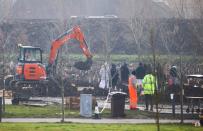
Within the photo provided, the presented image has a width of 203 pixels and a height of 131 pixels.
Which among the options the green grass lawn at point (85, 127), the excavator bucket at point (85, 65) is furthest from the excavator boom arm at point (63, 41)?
the green grass lawn at point (85, 127)

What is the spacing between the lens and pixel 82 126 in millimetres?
21172

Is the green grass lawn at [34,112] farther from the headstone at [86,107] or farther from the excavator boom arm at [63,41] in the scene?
the excavator boom arm at [63,41]

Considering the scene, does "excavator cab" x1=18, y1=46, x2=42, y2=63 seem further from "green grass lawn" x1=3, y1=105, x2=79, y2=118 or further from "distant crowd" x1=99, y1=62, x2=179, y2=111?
"green grass lawn" x1=3, y1=105, x2=79, y2=118

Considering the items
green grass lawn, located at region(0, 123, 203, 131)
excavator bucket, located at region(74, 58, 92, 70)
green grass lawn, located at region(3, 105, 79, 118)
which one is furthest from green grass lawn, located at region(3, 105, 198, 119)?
excavator bucket, located at region(74, 58, 92, 70)

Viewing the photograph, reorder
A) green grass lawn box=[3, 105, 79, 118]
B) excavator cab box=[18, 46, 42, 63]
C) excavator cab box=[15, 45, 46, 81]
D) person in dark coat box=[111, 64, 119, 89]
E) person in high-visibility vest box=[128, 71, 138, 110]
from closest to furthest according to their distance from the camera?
green grass lawn box=[3, 105, 79, 118] < person in high-visibility vest box=[128, 71, 138, 110] < excavator cab box=[18, 46, 42, 63] < excavator cab box=[15, 45, 46, 81] < person in dark coat box=[111, 64, 119, 89]

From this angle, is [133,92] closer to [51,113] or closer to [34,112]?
[51,113]

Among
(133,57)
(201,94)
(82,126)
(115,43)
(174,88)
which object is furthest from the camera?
(115,43)

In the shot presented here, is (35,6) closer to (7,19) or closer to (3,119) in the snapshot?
(7,19)

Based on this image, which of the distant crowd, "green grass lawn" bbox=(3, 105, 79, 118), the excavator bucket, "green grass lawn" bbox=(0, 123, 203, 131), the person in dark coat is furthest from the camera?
the excavator bucket

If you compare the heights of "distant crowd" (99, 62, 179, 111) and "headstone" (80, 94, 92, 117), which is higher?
"distant crowd" (99, 62, 179, 111)

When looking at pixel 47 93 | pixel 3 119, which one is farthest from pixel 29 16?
pixel 3 119

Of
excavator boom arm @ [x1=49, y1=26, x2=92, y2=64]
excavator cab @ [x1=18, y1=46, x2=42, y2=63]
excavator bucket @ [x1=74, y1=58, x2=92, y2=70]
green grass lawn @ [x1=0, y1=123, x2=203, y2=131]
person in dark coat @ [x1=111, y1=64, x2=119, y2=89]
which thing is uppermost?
excavator boom arm @ [x1=49, y1=26, x2=92, y2=64]

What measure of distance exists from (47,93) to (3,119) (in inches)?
537

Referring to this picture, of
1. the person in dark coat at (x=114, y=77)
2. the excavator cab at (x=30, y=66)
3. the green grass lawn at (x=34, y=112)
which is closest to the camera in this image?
the green grass lawn at (x=34, y=112)
